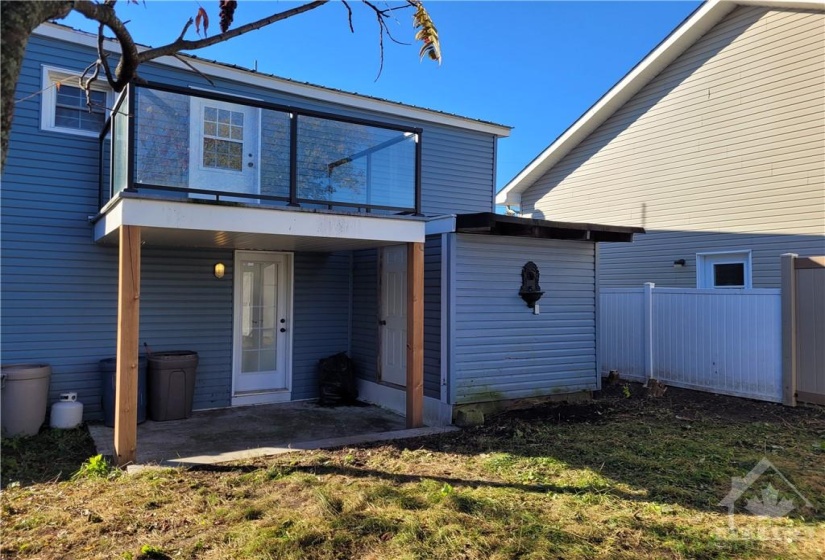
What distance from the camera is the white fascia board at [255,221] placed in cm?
509

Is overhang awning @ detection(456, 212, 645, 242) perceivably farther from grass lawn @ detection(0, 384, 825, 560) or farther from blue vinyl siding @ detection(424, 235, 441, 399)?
grass lawn @ detection(0, 384, 825, 560)

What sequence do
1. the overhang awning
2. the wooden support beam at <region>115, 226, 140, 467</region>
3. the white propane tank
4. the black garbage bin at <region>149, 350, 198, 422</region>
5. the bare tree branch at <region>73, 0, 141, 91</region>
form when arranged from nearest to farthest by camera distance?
the bare tree branch at <region>73, 0, 141, 91</region>, the wooden support beam at <region>115, 226, 140, 467</region>, the white propane tank, the overhang awning, the black garbage bin at <region>149, 350, 198, 422</region>

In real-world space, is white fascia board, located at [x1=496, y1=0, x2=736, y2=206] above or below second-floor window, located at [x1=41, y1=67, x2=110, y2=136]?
above

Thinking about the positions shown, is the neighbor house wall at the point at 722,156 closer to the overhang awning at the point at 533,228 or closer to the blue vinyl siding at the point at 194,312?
the overhang awning at the point at 533,228

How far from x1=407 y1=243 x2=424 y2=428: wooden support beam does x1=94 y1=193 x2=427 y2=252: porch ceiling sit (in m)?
0.28

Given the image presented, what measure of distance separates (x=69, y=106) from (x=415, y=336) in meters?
5.31

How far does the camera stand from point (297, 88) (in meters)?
8.48

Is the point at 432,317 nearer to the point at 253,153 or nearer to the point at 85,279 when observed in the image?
the point at 253,153

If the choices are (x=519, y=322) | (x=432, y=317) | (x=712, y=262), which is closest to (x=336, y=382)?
(x=432, y=317)

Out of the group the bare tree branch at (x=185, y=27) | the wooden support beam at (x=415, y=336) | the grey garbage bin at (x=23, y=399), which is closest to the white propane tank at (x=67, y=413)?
the grey garbage bin at (x=23, y=399)

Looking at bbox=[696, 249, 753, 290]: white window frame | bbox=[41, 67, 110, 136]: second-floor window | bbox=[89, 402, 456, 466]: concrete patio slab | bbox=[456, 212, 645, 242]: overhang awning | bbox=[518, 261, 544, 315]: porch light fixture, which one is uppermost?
bbox=[41, 67, 110, 136]: second-floor window

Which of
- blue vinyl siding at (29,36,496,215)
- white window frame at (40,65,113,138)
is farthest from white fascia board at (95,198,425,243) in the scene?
blue vinyl siding at (29,36,496,215)

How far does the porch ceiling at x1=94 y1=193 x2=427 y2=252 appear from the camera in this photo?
16.8ft

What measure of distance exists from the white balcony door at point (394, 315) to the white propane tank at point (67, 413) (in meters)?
3.91
